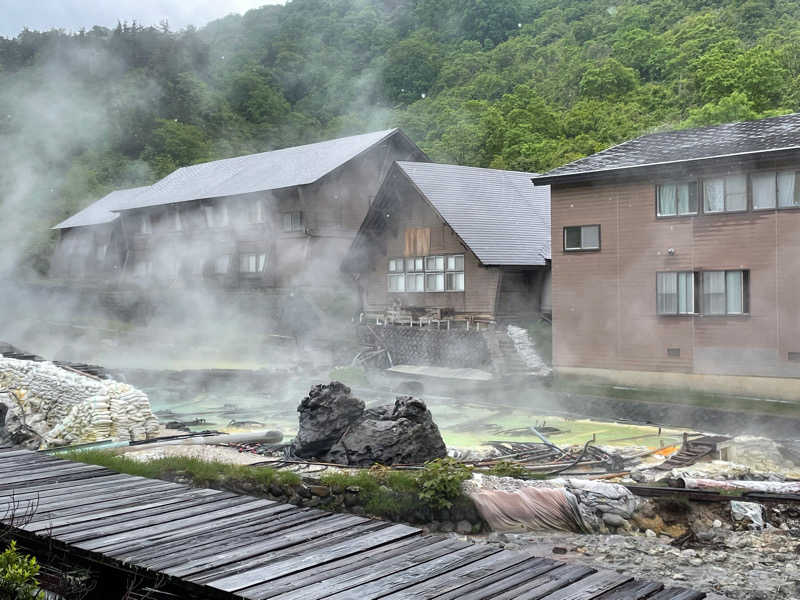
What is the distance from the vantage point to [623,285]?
22.6 metres

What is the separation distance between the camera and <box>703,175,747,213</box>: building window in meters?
20.1

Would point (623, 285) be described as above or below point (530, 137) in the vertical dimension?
below

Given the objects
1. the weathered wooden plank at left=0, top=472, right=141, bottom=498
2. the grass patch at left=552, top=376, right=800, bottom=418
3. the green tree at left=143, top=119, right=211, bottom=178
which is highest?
the green tree at left=143, top=119, right=211, bottom=178

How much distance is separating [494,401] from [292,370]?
846 cm

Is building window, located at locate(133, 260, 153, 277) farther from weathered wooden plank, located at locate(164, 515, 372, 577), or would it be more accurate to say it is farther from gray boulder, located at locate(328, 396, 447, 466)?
weathered wooden plank, located at locate(164, 515, 372, 577)

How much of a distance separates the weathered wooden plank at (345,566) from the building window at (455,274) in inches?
953

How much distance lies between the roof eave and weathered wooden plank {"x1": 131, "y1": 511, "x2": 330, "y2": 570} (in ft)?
55.7

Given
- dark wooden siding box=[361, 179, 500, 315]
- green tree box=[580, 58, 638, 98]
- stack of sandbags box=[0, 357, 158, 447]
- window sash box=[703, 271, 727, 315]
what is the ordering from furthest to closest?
green tree box=[580, 58, 638, 98] < dark wooden siding box=[361, 179, 500, 315] < window sash box=[703, 271, 727, 315] < stack of sandbags box=[0, 357, 158, 447]

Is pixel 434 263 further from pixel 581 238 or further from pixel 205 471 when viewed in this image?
pixel 205 471

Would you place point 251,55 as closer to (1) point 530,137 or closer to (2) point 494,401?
(1) point 530,137

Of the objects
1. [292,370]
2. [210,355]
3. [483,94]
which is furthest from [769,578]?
[483,94]

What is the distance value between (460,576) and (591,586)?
66 cm

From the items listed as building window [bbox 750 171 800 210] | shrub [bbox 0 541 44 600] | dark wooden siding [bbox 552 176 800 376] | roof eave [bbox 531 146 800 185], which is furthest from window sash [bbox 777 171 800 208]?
shrub [bbox 0 541 44 600]

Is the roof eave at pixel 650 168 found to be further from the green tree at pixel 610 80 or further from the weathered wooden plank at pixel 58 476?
the green tree at pixel 610 80
